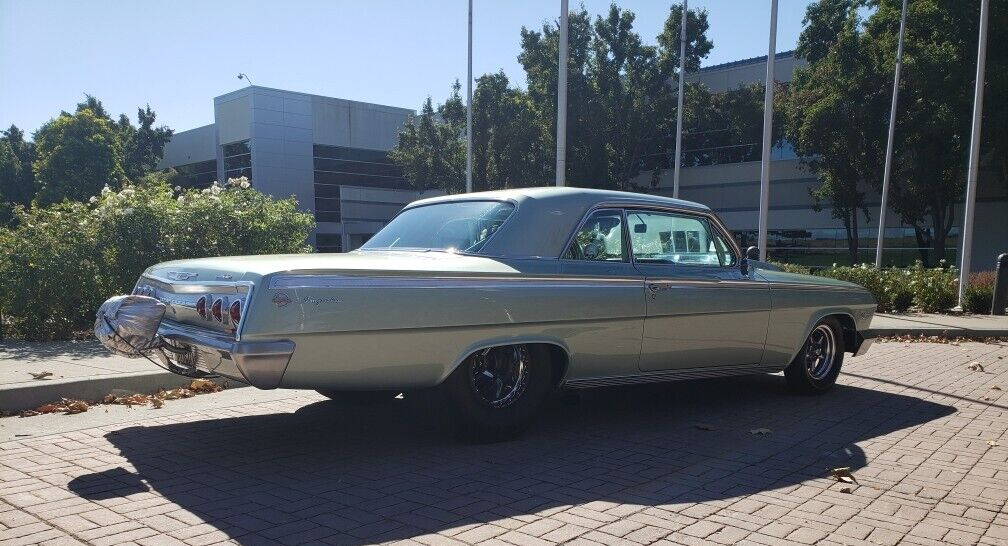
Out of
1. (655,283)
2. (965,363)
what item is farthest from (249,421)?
(965,363)

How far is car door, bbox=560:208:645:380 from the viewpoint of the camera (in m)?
5.00

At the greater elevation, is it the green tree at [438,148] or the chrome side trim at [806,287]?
the green tree at [438,148]

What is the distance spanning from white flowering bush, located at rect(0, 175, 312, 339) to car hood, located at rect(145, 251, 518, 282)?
5.31 m

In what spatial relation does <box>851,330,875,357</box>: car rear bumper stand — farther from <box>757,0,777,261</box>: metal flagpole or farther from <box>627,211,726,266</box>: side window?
<box>757,0,777,261</box>: metal flagpole

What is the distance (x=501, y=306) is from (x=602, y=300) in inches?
33.1

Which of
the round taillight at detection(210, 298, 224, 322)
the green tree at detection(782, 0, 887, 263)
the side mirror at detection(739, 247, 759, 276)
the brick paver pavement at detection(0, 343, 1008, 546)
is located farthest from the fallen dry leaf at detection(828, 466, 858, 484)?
the green tree at detection(782, 0, 887, 263)

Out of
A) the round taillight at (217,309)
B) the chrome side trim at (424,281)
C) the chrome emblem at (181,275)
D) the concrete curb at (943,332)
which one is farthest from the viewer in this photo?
the concrete curb at (943,332)

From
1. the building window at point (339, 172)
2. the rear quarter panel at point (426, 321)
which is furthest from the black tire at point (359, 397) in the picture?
the building window at point (339, 172)

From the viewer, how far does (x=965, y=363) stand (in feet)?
29.9

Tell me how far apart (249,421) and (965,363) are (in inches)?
318

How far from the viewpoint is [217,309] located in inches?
163

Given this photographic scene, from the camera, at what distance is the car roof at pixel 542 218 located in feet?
16.3

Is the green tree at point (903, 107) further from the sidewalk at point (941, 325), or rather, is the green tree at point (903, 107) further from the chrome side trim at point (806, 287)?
the chrome side trim at point (806, 287)

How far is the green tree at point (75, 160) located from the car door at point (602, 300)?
161 feet
